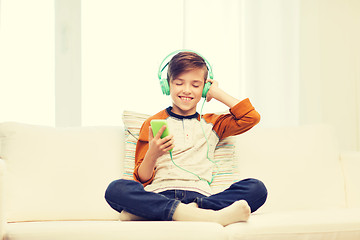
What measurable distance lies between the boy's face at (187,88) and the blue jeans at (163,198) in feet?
1.19

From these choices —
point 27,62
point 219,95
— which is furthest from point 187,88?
point 27,62

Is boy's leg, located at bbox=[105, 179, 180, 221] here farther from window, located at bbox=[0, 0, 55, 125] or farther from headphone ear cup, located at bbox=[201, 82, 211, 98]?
window, located at bbox=[0, 0, 55, 125]

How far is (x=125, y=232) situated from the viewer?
1.41 m

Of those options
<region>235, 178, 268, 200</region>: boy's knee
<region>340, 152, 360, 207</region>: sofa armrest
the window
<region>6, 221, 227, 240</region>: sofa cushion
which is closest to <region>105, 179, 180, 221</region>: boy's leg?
<region>6, 221, 227, 240</region>: sofa cushion

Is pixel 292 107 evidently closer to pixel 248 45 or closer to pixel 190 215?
pixel 248 45

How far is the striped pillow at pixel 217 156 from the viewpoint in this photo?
1954 millimetres

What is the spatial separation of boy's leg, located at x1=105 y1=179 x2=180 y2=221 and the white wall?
1.62 m

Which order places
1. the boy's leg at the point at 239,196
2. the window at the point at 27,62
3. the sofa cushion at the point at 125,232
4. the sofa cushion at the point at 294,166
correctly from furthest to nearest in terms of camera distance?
1. the window at the point at 27,62
2. the sofa cushion at the point at 294,166
3. the boy's leg at the point at 239,196
4. the sofa cushion at the point at 125,232

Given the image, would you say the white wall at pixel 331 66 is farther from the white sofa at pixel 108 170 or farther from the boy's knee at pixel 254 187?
the boy's knee at pixel 254 187

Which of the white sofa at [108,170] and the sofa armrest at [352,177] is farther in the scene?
the sofa armrest at [352,177]

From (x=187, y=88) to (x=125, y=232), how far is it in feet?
2.28

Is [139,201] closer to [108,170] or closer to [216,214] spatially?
[216,214]

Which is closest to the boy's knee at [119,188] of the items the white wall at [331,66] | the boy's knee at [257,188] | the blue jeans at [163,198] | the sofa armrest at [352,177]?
the blue jeans at [163,198]

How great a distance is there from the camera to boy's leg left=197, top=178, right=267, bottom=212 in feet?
5.46
